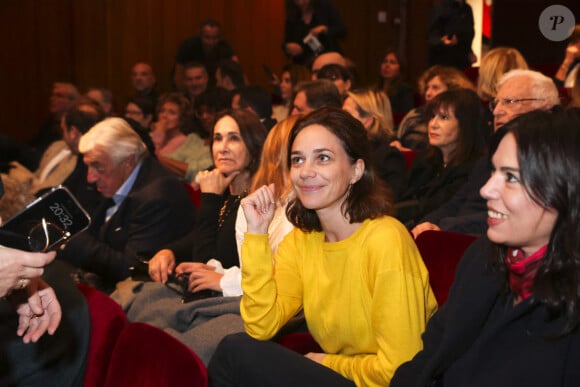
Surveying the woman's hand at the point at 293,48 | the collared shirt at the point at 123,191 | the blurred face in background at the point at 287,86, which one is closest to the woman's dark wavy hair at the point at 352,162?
the collared shirt at the point at 123,191

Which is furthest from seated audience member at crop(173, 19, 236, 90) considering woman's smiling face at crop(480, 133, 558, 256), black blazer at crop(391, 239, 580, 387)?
woman's smiling face at crop(480, 133, 558, 256)

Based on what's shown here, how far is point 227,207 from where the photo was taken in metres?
3.26

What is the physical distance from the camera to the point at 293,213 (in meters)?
2.40

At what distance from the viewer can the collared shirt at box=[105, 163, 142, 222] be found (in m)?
3.74

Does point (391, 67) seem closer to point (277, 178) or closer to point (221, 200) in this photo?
point (221, 200)

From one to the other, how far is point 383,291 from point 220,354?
48 centimetres

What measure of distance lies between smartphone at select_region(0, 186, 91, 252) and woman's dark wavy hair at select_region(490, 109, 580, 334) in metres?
0.91

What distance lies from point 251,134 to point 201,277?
0.77 metres

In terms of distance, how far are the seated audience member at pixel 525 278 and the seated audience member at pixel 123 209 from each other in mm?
1929

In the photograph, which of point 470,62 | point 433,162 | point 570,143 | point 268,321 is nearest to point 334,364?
point 268,321

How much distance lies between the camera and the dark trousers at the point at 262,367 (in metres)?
2.02

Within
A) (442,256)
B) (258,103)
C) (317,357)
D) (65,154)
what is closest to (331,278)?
(317,357)

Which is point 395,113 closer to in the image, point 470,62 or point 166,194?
point 470,62

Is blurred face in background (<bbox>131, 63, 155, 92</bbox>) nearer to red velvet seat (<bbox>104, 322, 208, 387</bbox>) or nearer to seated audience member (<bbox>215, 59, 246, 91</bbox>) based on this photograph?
seated audience member (<bbox>215, 59, 246, 91</bbox>)
